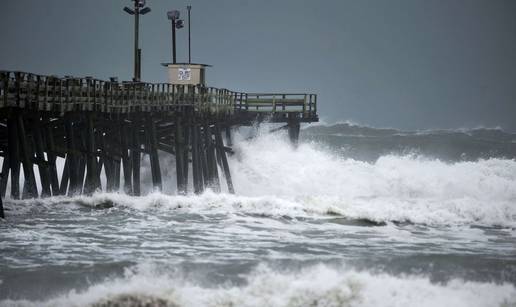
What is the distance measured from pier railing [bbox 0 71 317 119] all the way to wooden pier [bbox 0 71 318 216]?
0.09 feet

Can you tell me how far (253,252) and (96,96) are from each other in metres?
11.7

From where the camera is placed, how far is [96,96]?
97.9ft

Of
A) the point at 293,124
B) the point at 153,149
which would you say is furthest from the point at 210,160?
the point at 293,124

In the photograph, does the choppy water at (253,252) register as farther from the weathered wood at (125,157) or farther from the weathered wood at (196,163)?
the weathered wood at (196,163)

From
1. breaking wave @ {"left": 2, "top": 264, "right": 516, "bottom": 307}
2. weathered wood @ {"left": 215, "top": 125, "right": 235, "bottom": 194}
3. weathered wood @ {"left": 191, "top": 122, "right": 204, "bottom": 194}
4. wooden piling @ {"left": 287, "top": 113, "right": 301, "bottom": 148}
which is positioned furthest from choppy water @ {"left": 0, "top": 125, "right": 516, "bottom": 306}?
wooden piling @ {"left": 287, "top": 113, "right": 301, "bottom": 148}

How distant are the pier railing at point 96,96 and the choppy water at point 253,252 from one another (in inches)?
110

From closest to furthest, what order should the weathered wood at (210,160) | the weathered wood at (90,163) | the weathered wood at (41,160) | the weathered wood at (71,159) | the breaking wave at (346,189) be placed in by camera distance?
the weathered wood at (41,160) → the breaking wave at (346,189) → the weathered wood at (71,159) → the weathered wood at (90,163) → the weathered wood at (210,160)

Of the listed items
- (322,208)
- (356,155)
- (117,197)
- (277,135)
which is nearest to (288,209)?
(322,208)

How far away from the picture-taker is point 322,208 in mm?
27938

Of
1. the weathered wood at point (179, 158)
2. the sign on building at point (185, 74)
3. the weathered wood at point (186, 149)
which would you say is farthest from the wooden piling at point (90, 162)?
the sign on building at point (185, 74)

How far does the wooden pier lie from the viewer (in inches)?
1020

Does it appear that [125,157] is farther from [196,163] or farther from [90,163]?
[196,163]

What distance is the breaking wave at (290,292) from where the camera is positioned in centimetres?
1577

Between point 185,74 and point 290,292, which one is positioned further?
point 185,74
